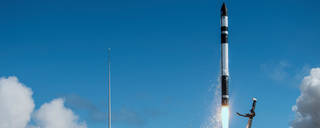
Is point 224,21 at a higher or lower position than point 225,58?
higher

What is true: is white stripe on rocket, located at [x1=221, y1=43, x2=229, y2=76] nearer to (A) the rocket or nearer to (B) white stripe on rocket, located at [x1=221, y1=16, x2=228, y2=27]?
(A) the rocket

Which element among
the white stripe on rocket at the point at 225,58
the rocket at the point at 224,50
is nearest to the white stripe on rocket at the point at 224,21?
the rocket at the point at 224,50

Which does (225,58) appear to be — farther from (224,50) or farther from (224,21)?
(224,21)

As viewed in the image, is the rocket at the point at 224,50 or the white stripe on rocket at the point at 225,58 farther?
the white stripe on rocket at the point at 225,58

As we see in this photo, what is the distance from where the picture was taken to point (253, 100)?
303 ft

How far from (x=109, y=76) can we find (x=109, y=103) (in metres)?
4.87

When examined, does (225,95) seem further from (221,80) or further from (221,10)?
(221,10)

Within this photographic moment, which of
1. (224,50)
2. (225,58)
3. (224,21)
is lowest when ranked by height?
(225,58)

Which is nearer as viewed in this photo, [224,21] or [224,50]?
[224,50]

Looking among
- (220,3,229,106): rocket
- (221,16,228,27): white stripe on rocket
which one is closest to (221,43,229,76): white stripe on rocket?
(220,3,229,106): rocket

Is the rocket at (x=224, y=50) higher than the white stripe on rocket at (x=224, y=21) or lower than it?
lower

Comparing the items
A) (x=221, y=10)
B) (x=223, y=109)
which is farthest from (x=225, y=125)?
(x=221, y=10)

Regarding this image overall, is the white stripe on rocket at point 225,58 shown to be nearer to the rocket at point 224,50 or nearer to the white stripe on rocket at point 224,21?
the rocket at point 224,50

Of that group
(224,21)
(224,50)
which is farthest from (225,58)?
(224,21)
